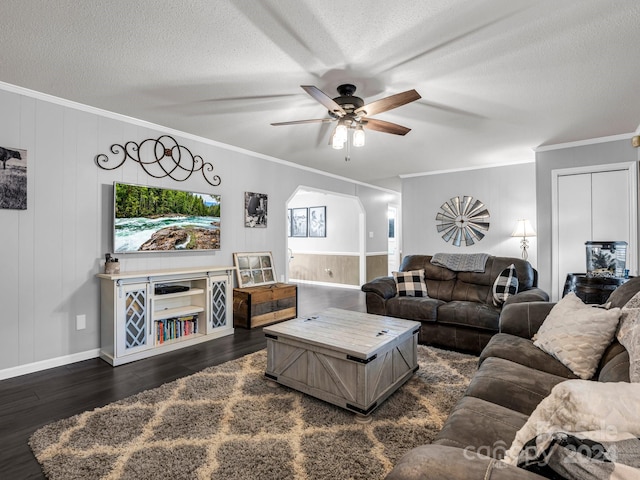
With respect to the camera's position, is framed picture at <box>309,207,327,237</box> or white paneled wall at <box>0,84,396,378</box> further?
framed picture at <box>309,207,327,237</box>

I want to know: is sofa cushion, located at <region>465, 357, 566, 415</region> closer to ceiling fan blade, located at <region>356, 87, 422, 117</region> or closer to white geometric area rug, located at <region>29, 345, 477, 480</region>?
white geometric area rug, located at <region>29, 345, 477, 480</region>

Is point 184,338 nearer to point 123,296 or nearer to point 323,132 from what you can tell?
point 123,296

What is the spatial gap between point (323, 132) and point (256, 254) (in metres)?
2.05

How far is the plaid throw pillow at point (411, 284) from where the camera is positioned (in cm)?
399

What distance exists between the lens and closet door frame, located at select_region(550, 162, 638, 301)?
4008mm

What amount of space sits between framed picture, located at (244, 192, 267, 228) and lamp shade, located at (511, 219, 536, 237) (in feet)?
12.4

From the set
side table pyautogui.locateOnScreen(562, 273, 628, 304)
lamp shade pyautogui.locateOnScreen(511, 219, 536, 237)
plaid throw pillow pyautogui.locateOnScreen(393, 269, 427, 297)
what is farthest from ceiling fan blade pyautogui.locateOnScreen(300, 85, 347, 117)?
lamp shade pyautogui.locateOnScreen(511, 219, 536, 237)

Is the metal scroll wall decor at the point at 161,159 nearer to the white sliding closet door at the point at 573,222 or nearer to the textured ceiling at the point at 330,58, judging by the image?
the textured ceiling at the point at 330,58

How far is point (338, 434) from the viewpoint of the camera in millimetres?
1953

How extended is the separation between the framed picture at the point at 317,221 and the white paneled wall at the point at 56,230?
4873mm

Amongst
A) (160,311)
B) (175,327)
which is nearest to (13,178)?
(160,311)

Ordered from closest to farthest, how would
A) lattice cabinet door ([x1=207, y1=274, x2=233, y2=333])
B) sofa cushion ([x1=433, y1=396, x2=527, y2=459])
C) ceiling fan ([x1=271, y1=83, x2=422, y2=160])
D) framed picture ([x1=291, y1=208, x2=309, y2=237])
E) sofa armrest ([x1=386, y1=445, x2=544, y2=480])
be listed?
sofa armrest ([x1=386, y1=445, x2=544, y2=480]), sofa cushion ([x1=433, y1=396, x2=527, y2=459]), ceiling fan ([x1=271, y1=83, x2=422, y2=160]), lattice cabinet door ([x1=207, y1=274, x2=233, y2=333]), framed picture ([x1=291, y1=208, x2=309, y2=237])

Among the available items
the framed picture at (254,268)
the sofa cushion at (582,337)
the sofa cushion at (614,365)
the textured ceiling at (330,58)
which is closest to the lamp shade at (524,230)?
the textured ceiling at (330,58)

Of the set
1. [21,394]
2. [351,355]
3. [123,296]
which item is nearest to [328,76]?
[351,355]
